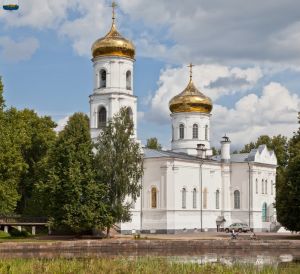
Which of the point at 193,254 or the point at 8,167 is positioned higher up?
the point at 8,167

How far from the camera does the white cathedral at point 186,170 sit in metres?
57.8

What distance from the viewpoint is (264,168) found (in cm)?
6894

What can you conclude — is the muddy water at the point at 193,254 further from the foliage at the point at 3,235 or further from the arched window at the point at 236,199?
the arched window at the point at 236,199

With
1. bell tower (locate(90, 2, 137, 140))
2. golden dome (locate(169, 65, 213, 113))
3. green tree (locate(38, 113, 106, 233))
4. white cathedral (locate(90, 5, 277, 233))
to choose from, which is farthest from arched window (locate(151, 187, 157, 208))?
golden dome (locate(169, 65, 213, 113))

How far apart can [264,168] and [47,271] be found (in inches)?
1847

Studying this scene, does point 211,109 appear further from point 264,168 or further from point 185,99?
point 264,168

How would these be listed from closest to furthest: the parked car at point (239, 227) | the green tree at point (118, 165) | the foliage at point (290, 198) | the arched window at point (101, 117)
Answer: the green tree at point (118, 165) < the foliage at point (290, 198) < the arched window at point (101, 117) < the parked car at point (239, 227)

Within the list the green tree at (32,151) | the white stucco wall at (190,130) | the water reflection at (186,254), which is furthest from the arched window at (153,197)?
the water reflection at (186,254)

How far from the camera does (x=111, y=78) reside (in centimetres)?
5769

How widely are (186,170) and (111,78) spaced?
11.4 m

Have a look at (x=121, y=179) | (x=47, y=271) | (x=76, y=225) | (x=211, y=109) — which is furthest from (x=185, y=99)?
(x=47, y=271)

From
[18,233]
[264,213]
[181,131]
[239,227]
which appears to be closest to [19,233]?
[18,233]

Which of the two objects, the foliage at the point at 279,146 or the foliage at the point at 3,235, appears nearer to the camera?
the foliage at the point at 3,235

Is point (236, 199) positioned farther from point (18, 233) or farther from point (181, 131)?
point (18, 233)
